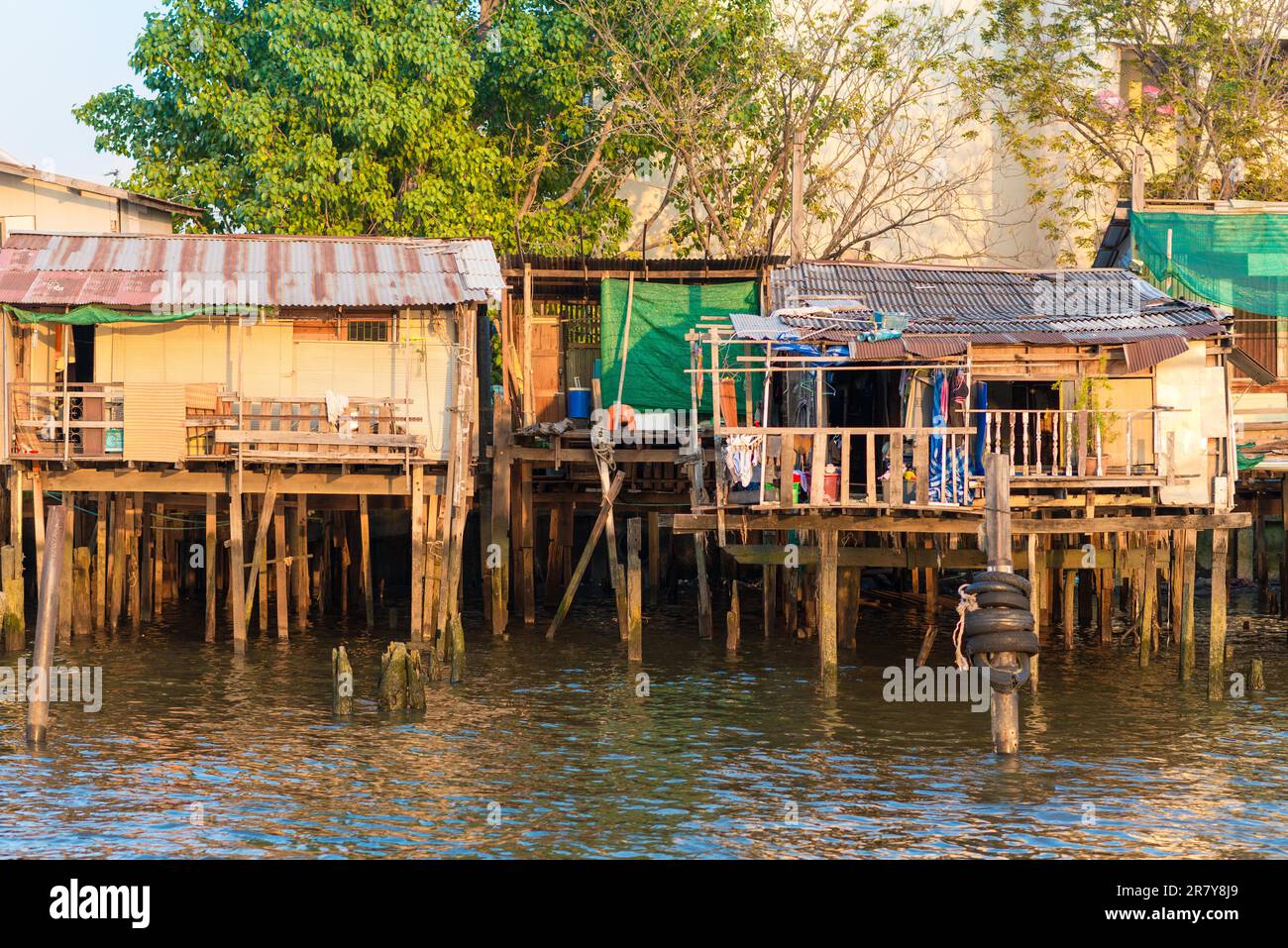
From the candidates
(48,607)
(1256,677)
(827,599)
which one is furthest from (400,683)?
(1256,677)

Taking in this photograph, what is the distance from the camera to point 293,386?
933 inches

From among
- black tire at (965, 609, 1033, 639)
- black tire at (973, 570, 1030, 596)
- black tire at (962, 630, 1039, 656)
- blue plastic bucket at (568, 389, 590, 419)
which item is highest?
blue plastic bucket at (568, 389, 590, 419)

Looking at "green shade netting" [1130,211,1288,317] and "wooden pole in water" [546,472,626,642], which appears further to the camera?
"green shade netting" [1130,211,1288,317]

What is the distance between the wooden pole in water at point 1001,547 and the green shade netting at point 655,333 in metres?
10.7

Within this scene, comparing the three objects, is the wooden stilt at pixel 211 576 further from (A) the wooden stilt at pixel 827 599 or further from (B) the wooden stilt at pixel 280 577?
(A) the wooden stilt at pixel 827 599

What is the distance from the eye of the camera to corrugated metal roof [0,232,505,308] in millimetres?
23125

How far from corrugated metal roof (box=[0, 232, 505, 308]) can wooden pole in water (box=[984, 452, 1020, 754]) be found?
9900 millimetres

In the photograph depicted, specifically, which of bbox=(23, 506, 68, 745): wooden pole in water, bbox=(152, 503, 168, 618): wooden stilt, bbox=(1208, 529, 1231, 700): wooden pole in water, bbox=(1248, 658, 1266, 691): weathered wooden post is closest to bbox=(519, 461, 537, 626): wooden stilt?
bbox=(152, 503, 168, 618): wooden stilt

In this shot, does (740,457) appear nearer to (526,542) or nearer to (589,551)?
(589,551)

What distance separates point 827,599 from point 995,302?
609cm

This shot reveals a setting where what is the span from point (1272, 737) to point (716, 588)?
12576 millimetres

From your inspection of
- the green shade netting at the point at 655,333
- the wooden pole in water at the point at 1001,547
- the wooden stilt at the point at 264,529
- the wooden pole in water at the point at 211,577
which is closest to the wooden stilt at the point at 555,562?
the green shade netting at the point at 655,333

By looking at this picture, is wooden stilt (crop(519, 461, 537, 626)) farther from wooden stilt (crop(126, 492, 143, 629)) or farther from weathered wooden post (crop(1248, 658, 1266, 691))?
weathered wooden post (crop(1248, 658, 1266, 691))
